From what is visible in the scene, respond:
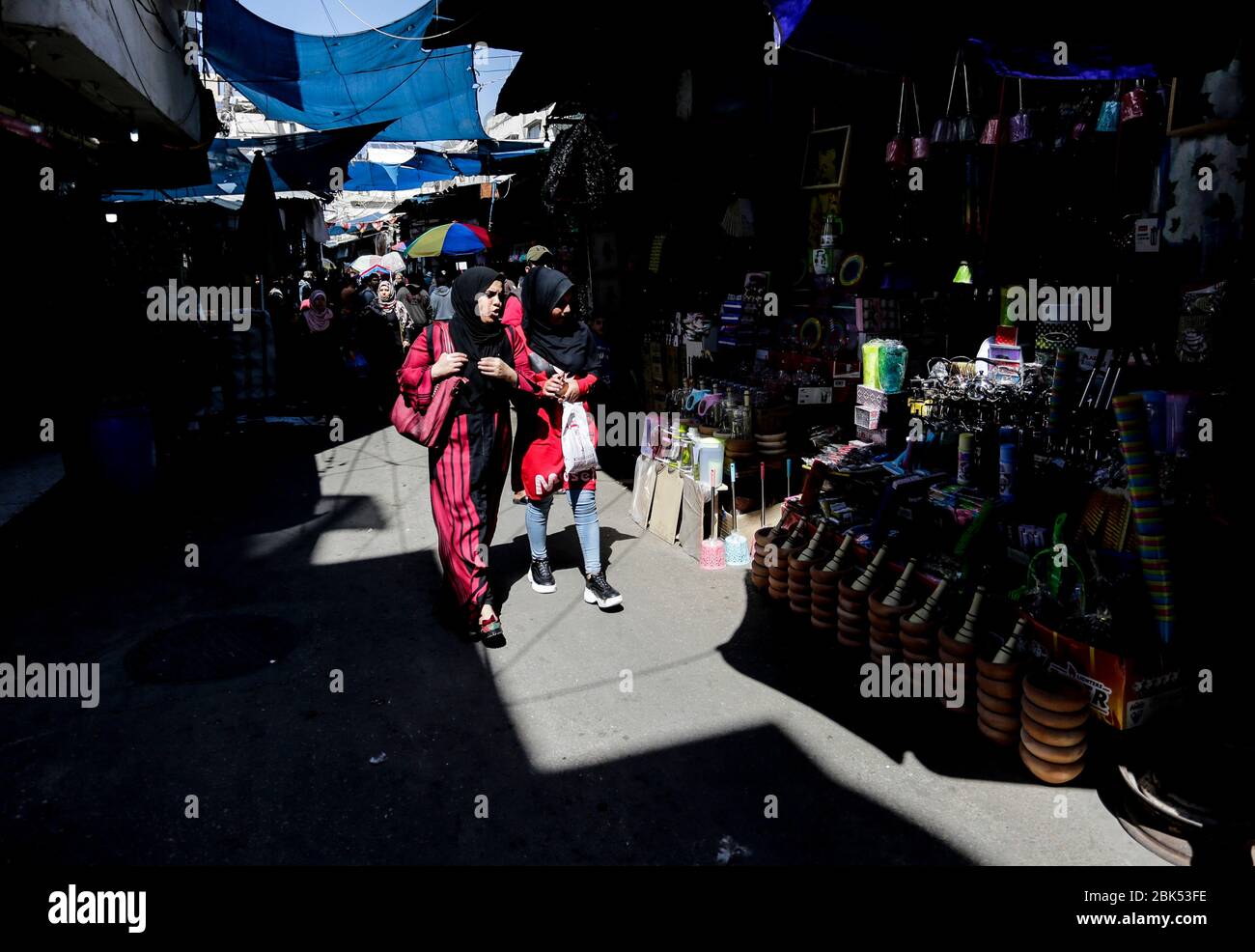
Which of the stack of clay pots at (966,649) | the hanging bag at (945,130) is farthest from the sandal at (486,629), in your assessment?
the hanging bag at (945,130)

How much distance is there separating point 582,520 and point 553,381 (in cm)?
93

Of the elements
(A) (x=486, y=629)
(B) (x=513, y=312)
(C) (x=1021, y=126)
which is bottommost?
(A) (x=486, y=629)

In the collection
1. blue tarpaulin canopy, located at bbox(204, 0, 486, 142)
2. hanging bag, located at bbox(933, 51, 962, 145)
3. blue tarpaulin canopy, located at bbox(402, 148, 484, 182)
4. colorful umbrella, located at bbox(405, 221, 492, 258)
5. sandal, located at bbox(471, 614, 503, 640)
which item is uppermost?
blue tarpaulin canopy, located at bbox(402, 148, 484, 182)

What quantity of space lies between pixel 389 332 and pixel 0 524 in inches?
313

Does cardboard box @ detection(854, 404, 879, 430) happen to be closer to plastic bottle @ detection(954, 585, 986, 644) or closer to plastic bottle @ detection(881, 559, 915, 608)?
plastic bottle @ detection(881, 559, 915, 608)

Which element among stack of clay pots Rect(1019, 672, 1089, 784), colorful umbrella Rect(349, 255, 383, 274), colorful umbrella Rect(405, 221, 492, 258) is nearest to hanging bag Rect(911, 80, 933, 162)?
stack of clay pots Rect(1019, 672, 1089, 784)

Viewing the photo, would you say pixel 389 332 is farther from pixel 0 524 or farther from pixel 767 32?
pixel 767 32

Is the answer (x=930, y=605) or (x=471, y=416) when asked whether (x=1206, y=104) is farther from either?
(x=471, y=416)

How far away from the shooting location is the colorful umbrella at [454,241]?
1280 cm

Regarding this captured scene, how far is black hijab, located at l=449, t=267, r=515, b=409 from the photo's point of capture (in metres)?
4.32

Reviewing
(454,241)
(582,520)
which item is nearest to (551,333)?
(582,520)

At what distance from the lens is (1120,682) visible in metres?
3.06

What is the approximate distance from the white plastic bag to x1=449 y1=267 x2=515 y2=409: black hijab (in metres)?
0.53
